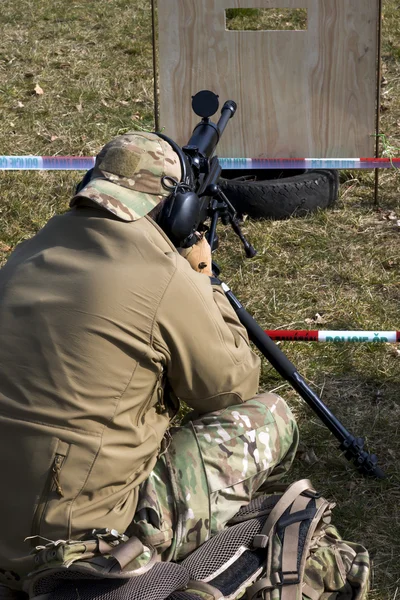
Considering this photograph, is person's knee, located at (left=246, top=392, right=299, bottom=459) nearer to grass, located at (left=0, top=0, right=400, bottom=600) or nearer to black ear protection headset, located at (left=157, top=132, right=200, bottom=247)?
grass, located at (left=0, top=0, right=400, bottom=600)

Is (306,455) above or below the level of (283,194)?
below

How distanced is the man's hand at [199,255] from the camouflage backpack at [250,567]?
33.5 inches

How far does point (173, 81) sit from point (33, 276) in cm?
354

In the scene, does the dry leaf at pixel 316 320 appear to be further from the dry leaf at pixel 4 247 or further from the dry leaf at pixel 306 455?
the dry leaf at pixel 4 247

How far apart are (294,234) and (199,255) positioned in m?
2.62

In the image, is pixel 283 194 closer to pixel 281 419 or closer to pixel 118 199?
pixel 281 419

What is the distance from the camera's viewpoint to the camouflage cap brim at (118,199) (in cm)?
236

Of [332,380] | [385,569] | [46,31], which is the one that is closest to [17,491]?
[385,569]

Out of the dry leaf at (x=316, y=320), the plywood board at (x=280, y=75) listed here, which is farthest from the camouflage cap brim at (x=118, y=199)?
the plywood board at (x=280, y=75)

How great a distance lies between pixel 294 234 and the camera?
215 inches

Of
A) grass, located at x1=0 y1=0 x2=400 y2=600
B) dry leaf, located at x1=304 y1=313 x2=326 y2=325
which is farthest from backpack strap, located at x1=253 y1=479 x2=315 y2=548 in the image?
dry leaf, located at x1=304 y1=313 x2=326 y2=325

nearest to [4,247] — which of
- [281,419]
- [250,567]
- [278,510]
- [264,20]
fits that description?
[281,419]

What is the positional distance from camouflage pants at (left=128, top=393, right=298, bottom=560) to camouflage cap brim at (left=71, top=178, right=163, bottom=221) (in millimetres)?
837

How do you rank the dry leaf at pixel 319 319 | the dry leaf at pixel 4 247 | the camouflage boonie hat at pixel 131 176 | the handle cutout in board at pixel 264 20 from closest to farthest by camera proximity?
the camouflage boonie hat at pixel 131 176 < the dry leaf at pixel 319 319 < the dry leaf at pixel 4 247 < the handle cutout in board at pixel 264 20
